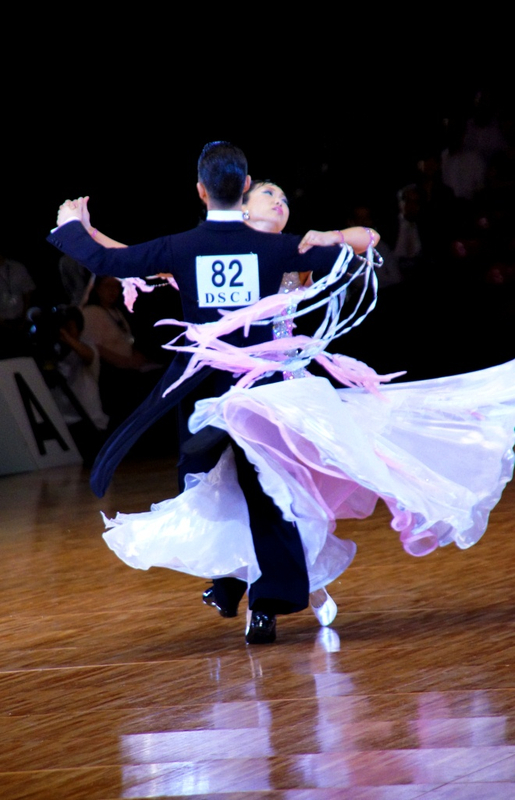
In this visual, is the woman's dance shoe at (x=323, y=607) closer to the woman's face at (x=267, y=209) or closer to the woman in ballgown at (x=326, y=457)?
the woman in ballgown at (x=326, y=457)

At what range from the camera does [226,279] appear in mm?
2664

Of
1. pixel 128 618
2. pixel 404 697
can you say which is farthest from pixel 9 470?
pixel 404 697

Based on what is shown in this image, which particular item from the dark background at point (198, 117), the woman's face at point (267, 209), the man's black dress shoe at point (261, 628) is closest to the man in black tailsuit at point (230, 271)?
the man's black dress shoe at point (261, 628)

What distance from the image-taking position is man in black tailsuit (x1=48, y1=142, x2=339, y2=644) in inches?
104

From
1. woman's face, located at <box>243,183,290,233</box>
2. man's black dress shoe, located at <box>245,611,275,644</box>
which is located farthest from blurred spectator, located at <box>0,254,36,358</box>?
man's black dress shoe, located at <box>245,611,275,644</box>

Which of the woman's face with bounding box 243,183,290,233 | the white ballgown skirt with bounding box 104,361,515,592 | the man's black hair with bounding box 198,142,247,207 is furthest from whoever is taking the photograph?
the woman's face with bounding box 243,183,290,233

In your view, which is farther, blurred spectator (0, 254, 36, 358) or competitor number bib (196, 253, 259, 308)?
blurred spectator (0, 254, 36, 358)

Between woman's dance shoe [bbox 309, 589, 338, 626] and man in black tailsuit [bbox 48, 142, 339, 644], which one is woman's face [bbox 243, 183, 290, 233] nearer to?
man in black tailsuit [bbox 48, 142, 339, 644]

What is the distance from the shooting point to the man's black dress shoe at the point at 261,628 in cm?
264

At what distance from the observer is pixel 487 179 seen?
289 inches

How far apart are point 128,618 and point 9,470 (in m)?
4.82

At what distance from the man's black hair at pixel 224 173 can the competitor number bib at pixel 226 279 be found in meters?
0.15

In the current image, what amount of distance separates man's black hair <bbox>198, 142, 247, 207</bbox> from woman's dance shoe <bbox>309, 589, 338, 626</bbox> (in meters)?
1.04

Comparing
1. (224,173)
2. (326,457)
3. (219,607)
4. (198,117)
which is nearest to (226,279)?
(224,173)
